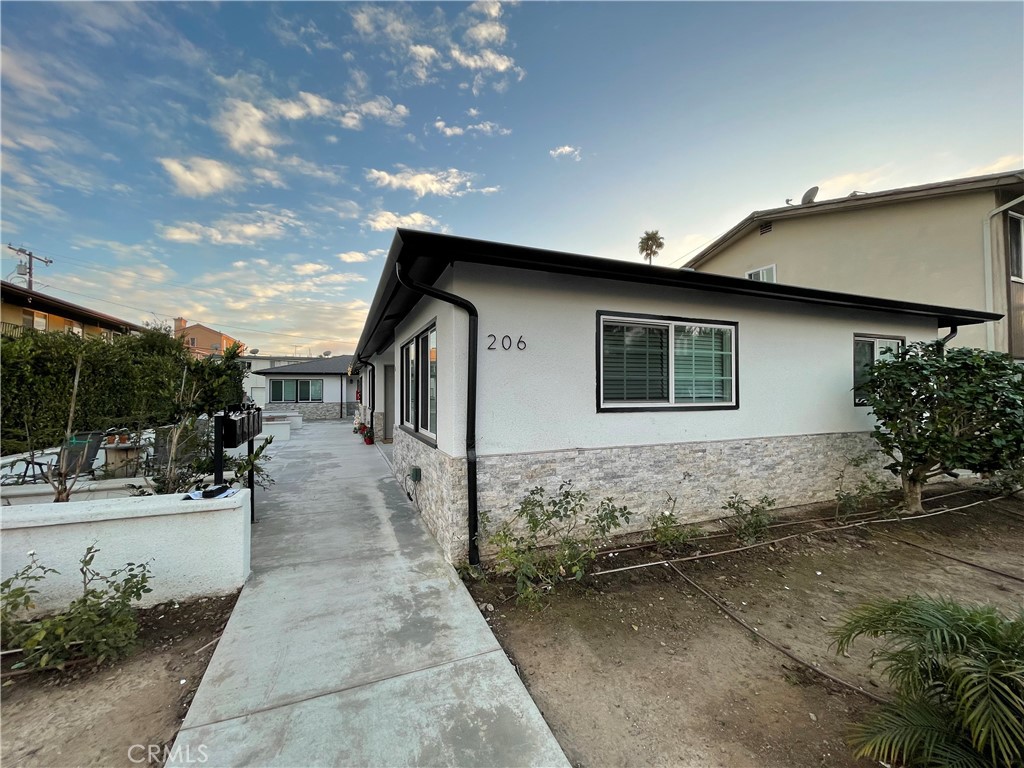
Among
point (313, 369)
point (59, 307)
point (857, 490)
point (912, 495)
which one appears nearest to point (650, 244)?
point (857, 490)

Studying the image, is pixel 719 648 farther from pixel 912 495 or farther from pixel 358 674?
pixel 912 495

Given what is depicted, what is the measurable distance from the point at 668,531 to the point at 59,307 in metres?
26.0

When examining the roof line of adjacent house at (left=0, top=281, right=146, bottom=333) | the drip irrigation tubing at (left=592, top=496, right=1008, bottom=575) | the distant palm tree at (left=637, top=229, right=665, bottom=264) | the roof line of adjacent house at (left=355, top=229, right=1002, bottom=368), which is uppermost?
the distant palm tree at (left=637, top=229, right=665, bottom=264)

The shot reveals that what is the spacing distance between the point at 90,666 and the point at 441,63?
29.0 ft

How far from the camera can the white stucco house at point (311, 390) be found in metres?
20.6

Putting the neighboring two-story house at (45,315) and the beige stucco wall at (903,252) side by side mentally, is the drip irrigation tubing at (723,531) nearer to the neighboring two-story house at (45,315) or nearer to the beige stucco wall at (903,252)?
the beige stucco wall at (903,252)

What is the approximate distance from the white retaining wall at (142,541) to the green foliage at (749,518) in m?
5.41

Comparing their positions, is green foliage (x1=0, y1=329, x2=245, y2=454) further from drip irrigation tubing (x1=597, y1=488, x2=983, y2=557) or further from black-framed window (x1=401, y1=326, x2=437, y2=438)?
drip irrigation tubing (x1=597, y1=488, x2=983, y2=557)

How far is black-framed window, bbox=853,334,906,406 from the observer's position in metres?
5.88

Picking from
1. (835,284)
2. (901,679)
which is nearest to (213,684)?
(901,679)

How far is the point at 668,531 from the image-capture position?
423 centimetres

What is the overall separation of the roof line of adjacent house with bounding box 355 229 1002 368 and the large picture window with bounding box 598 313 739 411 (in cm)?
51

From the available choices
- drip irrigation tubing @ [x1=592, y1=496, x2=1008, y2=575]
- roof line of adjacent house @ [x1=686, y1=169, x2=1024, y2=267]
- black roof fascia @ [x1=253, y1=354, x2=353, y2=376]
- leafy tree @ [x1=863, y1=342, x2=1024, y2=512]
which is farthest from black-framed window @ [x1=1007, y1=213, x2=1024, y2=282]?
black roof fascia @ [x1=253, y1=354, x2=353, y2=376]

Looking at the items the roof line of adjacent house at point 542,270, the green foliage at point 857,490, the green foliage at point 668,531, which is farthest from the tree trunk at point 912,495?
the green foliage at point 668,531
